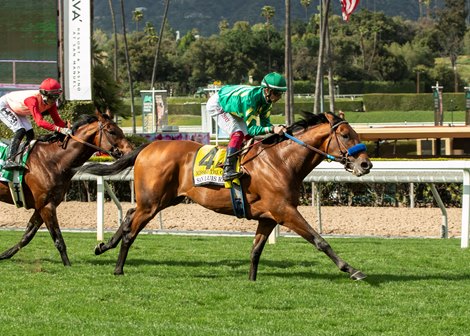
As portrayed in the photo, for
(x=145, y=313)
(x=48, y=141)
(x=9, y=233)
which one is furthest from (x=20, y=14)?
(x=145, y=313)

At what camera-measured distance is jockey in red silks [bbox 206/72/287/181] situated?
296 inches

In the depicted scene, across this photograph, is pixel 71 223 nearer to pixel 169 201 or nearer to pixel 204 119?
pixel 169 201

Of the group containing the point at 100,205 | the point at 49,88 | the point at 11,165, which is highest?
the point at 49,88

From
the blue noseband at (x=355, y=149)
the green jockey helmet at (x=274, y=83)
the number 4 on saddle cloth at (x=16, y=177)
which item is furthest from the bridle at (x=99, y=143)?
the blue noseband at (x=355, y=149)

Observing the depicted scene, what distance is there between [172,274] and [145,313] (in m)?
1.93

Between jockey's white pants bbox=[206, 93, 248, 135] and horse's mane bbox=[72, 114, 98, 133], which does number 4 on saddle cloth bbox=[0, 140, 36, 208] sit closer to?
horse's mane bbox=[72, 114, 98, 133]

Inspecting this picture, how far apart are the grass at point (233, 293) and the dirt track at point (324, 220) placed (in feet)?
10.4

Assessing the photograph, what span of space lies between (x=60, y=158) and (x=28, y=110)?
57cm

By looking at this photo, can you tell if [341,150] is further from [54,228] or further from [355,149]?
[54,228]

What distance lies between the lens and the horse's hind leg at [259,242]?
7684 millimetres

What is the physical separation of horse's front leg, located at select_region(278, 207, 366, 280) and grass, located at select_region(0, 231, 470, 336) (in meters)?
0.14

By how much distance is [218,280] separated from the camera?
299 inches

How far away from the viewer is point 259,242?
778cm

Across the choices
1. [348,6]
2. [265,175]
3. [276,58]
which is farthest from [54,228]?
[276,58]
